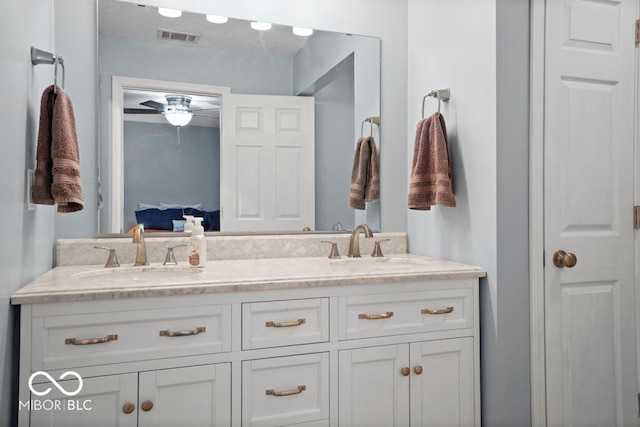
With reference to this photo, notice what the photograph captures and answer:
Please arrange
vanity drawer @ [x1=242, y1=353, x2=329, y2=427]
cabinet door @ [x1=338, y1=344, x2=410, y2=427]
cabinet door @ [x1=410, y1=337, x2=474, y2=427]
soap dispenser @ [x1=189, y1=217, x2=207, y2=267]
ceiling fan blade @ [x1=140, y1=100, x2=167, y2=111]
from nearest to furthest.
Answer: vanity drawer @ [x1=242, y1=353, x2=329, y2=427] < cabinet door @ [x1=338, y1=344, x2=410, y2=427] < cabinet door @ [x1=410, y1=337, x2=474, y2=427] < soap dispenser @ [x1=189, y1=217, x2=207, y2=267] < ceiling fan blade @ [x1=140, y1=100, x2=167, y2=111]

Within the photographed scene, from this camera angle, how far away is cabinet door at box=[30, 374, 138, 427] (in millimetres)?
1296

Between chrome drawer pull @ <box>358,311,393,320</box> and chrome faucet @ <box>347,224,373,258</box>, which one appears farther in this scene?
chrome faucet @ <box>347,224,373,258</box>

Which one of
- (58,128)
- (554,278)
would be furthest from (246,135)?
(554,278)

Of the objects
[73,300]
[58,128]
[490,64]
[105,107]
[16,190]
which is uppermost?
[490,64]

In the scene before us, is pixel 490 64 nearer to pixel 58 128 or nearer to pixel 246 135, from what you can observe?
pixel 246 135

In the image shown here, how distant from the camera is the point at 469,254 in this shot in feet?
6.33

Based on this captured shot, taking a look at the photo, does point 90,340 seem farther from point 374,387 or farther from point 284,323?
point 374,387

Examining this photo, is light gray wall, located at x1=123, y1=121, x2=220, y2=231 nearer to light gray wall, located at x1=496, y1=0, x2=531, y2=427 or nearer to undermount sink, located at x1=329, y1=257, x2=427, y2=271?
undermount sink, located at x1=329, y1=257, x2=427, y2=271

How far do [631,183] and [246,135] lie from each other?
172 cm

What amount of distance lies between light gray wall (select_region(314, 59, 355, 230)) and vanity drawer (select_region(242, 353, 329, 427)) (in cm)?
87

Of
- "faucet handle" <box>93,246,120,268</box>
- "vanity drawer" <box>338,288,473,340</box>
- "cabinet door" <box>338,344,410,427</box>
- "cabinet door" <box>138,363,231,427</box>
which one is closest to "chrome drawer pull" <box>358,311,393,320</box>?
"vanity drawer" <box>338,288,473,340</box>

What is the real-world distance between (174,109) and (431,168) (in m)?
1.21

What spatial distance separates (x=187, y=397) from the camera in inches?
56.5

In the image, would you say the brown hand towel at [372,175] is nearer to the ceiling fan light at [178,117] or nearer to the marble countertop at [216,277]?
the marble countertop at [216,277]
